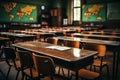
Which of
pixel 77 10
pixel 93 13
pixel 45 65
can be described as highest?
pixel 77 10

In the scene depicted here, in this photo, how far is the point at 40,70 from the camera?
2.03 meters

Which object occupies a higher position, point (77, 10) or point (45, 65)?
point (77, 10)

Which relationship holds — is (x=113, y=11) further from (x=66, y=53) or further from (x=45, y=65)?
(x=45, y=65)

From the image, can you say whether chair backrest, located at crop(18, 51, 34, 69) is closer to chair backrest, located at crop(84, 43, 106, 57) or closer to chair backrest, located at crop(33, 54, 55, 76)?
chair backrest, located at crop(33, 54, 55, 76)

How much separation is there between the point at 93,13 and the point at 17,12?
6.24 meters

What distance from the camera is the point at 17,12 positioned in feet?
38.4

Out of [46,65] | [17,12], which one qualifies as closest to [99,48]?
[46,65]

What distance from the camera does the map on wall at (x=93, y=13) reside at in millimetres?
12172

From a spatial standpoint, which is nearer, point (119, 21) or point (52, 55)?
point (52, 55)

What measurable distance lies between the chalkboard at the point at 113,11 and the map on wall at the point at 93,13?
42 centimetres

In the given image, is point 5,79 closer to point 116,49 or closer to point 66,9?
point 116,49

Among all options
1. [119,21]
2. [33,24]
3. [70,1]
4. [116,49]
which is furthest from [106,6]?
[116,49]

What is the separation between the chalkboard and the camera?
37.4 ft

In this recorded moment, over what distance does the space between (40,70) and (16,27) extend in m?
9.64
